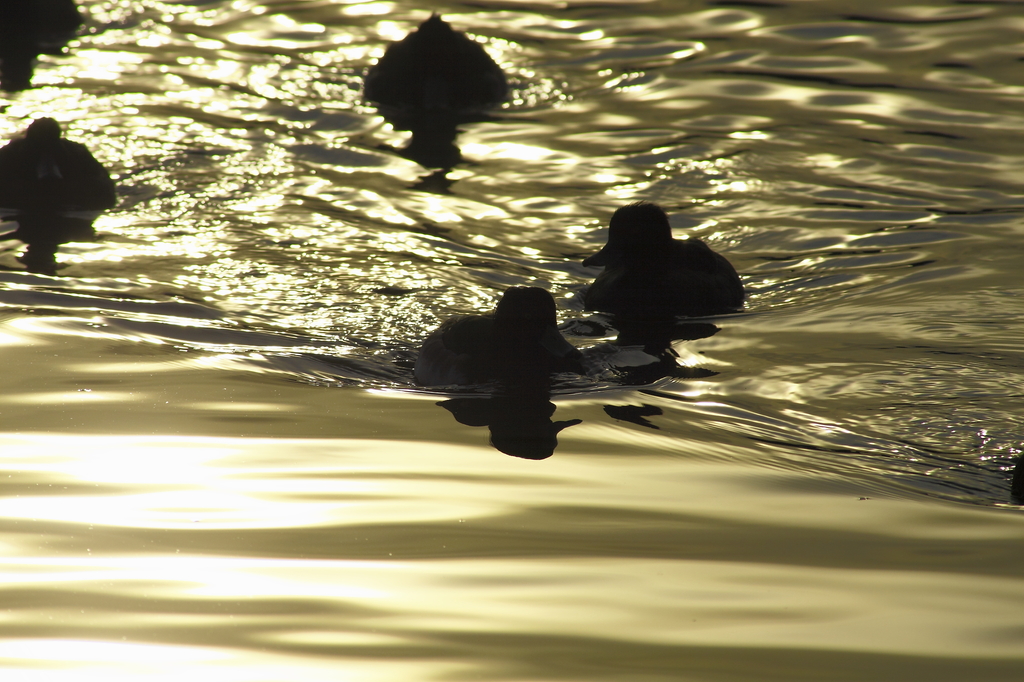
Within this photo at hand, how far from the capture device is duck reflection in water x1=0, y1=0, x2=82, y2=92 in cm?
1669

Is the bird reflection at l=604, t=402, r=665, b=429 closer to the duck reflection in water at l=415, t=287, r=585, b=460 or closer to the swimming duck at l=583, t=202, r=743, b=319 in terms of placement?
the duck reflection in water at l=415, t=287, r=585, b=460

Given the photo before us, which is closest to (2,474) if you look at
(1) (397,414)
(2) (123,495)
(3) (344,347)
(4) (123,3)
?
(2) (123,495)

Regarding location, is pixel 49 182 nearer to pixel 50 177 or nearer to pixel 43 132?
pixel 50 177

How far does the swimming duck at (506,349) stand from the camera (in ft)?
26.2

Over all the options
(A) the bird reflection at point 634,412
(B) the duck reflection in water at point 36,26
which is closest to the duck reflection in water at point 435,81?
(B) the duck reflection in water at point 36,26

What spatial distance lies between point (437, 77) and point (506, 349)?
736 centimetres

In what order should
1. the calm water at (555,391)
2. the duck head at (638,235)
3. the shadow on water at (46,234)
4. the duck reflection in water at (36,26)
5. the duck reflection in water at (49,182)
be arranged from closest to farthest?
the calm water at (555,391) → the duck head at (638,235) → the shadow on water at (46,234) → the duck reflection in water at (49,182) → the duck reflection in water at (36,26)

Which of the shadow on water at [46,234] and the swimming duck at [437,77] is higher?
the swimming duck at [437,77]

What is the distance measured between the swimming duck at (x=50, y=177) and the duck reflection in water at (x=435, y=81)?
3574 millimetres

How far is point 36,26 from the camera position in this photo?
17.4 meters

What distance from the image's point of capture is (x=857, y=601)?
205 inches

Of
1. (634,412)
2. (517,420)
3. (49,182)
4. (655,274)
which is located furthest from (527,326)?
(49,182)

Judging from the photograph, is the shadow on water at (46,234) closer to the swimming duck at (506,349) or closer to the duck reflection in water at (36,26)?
the swimming duck at (506,349)

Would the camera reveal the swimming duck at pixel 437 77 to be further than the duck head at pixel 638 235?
Yes
